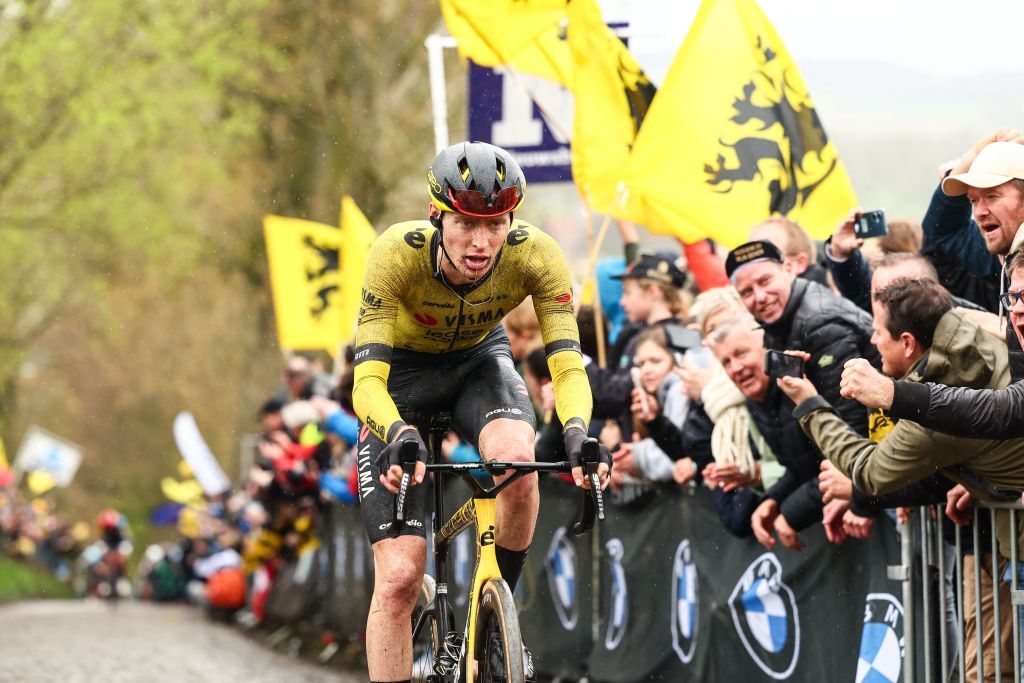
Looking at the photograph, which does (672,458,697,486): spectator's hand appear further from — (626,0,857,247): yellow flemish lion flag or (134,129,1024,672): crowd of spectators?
(626,0,857,247): yellow flemish lion flag

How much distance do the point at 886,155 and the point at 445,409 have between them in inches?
3957

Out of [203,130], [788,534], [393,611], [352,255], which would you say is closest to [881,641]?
[788,534]

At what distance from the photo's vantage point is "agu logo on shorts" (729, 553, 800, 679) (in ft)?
25.1

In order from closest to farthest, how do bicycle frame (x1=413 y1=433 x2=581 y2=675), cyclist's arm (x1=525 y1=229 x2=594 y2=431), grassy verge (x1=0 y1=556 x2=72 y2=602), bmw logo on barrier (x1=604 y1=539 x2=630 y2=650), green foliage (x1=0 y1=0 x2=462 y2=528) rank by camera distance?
bicycle frame (x1=413 y1=433 x2=581 y2=675)
cyclist's arm (x1=525 y1=229 x2=594 y2=431)
bmw logo on barrier (x1=604 y1=539 x2=630 y2=650)
green foliage (x1=0 y1=0 x2=462 y2=528)
grassy verge (x1=0 y1=556 x2=72 y2=602)

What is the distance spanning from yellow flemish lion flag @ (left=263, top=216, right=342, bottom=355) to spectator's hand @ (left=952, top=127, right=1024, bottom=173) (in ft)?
44.3

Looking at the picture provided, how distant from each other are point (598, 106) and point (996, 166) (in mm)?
4660

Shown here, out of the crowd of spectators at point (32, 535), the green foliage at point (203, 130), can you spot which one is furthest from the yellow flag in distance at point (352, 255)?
the crowd of spectators at point (32, 535)

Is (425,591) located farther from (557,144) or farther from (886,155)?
(886,155)

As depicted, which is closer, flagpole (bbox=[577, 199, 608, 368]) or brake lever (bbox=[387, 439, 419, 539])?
brake lever (bbox=[387, 439, 419, 539])

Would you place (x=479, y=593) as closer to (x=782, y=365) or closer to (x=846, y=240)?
(x=782, y=365)

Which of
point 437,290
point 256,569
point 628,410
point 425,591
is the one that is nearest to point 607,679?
point 628,410

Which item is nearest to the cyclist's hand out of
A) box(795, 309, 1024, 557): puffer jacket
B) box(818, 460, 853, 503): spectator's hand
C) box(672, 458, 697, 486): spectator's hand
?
box(795, 309, 1024, 557): puffer jacket

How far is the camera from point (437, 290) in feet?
21.4

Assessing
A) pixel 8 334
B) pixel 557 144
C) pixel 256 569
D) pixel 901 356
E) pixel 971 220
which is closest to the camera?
pixel 901 356
